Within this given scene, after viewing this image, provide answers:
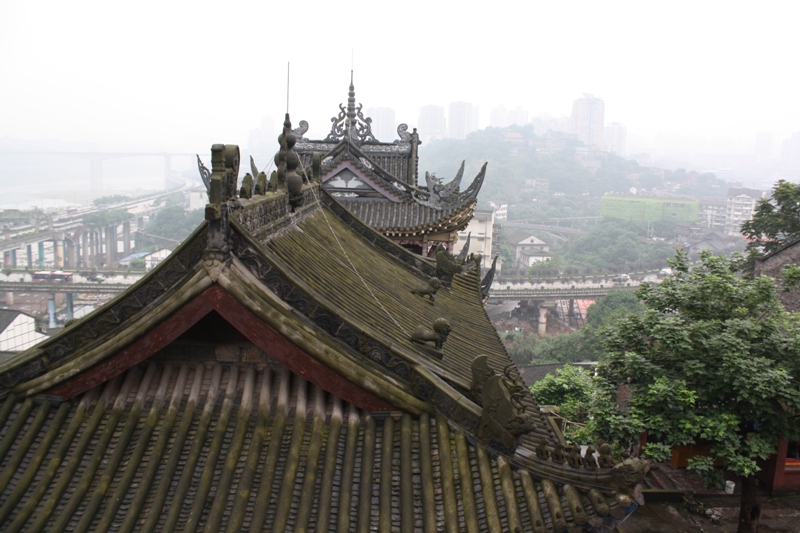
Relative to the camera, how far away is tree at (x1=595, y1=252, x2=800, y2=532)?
13.4 meters

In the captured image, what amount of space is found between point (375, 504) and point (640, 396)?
34.0ft

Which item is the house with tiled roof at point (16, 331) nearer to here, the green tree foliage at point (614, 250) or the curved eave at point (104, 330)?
the curved eave at point (104, 330)

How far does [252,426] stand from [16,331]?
4104 cm

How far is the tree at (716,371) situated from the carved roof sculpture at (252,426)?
8.19 metres

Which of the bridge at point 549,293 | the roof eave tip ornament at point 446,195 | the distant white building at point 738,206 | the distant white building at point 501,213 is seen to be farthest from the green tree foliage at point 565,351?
the distant white building at point 738,206

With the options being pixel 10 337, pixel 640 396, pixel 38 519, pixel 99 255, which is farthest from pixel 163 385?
pixel 99 255

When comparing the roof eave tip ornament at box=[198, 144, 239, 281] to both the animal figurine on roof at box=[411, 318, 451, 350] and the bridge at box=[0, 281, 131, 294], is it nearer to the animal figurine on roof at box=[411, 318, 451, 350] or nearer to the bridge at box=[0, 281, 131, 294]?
the animal figurine on roof at box=[411, 318, 451, 350]

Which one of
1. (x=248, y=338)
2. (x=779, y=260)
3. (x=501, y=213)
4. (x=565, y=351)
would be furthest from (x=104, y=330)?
(x=501, y=213)

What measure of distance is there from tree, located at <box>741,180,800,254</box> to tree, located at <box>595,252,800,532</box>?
16631 millimetres

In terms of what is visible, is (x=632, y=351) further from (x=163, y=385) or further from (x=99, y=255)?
(x=99, y=255)

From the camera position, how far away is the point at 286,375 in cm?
638

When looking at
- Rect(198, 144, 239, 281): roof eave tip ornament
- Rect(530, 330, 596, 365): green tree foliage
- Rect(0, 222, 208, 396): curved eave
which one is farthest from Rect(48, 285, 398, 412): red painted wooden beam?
Rect(530, 330, 596, 365): green tree foliage

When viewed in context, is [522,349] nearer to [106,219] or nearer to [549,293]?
[549,293]

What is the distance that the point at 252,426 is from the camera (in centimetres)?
612
